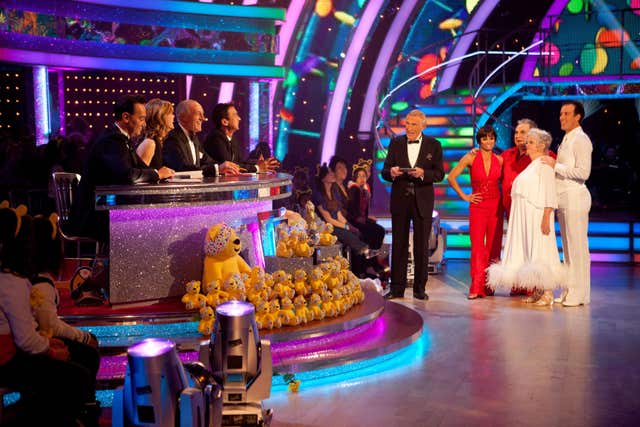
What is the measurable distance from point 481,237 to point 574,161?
1146 millimetres

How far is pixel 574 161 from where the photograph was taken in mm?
7242

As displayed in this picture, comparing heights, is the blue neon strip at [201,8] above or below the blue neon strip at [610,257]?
above

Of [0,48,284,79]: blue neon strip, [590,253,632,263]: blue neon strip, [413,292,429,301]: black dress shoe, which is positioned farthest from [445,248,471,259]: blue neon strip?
[0,48,284,79]: blue neon strip

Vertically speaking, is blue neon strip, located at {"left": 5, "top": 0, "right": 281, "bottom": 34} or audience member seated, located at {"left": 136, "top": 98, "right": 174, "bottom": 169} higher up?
blue neon strip, located at {"left": 5, "top": 0, "right": 281, "bottom": 34}

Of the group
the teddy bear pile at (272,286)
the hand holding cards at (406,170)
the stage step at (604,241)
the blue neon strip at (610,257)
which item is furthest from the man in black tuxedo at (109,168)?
the blue neon strip at (610,257)

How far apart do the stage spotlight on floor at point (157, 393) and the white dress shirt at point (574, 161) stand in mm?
4883

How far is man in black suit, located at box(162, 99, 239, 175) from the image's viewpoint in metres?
6.13

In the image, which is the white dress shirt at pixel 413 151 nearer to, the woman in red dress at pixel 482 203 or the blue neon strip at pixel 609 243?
the woman in red dress at pixel 482 203

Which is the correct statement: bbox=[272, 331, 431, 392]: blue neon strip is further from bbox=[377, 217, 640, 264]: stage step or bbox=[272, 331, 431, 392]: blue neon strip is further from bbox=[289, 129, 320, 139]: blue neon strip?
bbox=[289, 129, 320, 139]: blue neon strip

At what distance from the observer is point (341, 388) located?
16.6 ft

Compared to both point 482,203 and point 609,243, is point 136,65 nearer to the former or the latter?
point 482,203

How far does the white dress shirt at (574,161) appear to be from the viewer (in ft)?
23.6

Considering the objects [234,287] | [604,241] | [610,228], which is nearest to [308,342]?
[234,287]

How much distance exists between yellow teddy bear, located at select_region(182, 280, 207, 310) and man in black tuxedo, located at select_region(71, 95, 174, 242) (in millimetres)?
635
